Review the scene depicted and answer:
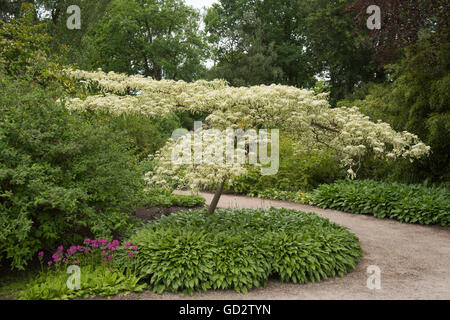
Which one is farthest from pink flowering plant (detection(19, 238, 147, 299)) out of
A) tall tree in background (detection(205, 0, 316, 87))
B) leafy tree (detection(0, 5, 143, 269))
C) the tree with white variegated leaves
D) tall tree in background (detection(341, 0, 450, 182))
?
tall tree in background (detection(205, 0, 316, 87))

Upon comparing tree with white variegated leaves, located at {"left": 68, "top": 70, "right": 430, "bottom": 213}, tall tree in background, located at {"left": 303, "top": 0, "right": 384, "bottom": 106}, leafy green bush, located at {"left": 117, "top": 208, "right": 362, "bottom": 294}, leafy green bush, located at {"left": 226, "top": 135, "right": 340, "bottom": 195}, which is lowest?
leafy green bush, located at {"left": 117, "top": 208, "right": 362, "bottom": 294}

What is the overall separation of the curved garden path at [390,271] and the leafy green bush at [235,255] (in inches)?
5.2

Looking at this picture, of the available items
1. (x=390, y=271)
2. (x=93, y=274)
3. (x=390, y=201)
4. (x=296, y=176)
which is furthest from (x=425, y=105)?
(x=93, y=274)

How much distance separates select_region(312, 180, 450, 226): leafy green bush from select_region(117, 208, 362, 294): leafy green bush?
281cm

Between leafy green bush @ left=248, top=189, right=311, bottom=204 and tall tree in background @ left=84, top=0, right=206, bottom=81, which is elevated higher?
tall tree in background @ left=84, top=0, right=206, bottom=81

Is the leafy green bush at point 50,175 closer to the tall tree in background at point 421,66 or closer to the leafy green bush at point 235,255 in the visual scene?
the leafy green bush at point 235,255

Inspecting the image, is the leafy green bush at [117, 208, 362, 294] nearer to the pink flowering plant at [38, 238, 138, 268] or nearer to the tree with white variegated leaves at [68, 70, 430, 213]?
the pink flowering plant at [38, 238, 138, 268]

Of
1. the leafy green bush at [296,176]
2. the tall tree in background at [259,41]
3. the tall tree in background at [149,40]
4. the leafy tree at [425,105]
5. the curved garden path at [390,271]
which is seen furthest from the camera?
the tall tree in background at [149,40]

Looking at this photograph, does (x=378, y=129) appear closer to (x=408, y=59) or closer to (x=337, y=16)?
(x=408, y=59)

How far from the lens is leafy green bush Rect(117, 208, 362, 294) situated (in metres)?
4.38

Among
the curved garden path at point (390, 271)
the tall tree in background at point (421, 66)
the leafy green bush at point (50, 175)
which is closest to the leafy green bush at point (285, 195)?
the curved garden path at point (390, 271)

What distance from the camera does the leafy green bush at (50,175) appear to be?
171 inches

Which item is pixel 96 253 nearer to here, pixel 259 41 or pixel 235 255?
pixel 235 255

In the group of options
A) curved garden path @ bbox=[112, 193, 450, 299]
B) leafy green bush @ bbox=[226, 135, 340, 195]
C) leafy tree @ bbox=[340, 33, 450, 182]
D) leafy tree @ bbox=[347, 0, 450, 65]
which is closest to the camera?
curved garden path @ bbox=[112, 193, 450, 299]
